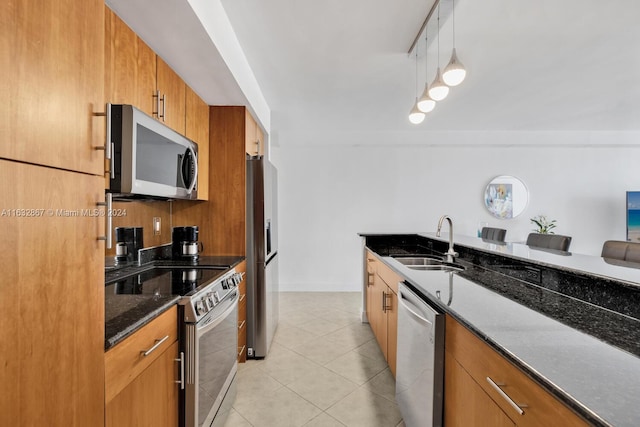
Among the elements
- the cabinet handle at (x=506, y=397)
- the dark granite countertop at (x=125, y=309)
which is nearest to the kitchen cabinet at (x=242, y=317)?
the dark granite countertop at (x=125, y=309)

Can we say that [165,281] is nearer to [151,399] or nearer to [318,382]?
[151,399]

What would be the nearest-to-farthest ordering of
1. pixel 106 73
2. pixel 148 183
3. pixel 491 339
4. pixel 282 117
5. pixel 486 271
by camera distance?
pixel 491 339 < pixel 106 73 < pixel 148 183 < pixel 486 271 < pixel 282 117

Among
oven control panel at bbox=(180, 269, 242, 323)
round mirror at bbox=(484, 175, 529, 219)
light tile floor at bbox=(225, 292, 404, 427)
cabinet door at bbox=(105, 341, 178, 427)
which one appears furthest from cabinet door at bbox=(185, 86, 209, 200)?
round mirror at bbox=(484, 175, 529, 219)

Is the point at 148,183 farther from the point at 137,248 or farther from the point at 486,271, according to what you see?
the point at 486,271

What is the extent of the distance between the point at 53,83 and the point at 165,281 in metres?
1.20

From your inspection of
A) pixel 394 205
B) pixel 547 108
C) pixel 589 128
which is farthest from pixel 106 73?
pixel 589 128

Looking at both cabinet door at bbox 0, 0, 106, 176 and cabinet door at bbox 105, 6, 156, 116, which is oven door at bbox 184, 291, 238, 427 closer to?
cabinet door at bbox 0, 0, 106, 176

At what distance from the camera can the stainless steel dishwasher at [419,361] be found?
1.28 m

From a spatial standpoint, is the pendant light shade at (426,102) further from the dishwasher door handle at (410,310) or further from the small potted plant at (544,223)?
the small potted plant at (544,223)

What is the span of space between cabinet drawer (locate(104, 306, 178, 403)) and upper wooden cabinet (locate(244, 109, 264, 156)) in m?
1.71

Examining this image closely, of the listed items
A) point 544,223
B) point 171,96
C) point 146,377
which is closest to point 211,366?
point 146,377

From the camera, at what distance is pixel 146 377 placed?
45.3 inches

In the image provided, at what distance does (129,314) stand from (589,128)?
21.0 feet

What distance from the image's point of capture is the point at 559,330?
956 mm
